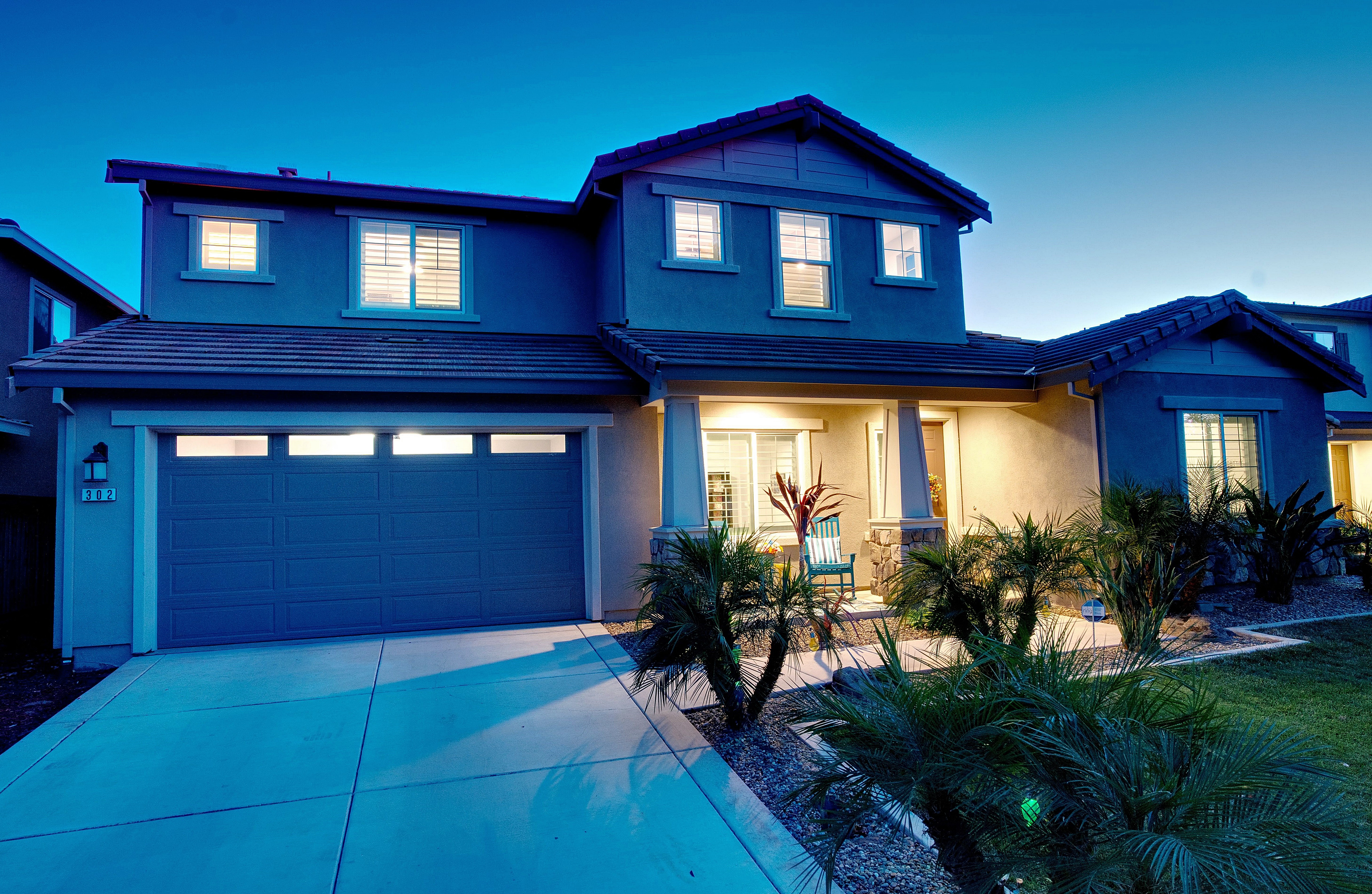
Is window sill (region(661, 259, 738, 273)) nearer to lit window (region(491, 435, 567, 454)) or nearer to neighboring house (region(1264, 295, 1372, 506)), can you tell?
lit window (region(491, 435, 567, 454))

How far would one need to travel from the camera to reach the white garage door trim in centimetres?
740

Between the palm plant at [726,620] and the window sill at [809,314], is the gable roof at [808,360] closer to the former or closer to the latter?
the window sill at [809,314]

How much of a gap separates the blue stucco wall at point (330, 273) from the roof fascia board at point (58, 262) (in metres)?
1.30

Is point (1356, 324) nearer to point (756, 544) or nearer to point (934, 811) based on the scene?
point (756, 544)

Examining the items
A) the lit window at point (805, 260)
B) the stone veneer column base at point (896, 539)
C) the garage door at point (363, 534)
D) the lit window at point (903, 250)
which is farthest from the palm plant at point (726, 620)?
the lit window at point (903, 250)

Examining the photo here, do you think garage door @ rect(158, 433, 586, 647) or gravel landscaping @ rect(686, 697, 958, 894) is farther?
garage door @ rect(158, 433, 586, 647)

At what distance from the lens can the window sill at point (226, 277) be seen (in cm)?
890

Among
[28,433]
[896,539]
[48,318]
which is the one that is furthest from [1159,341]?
[48,318]

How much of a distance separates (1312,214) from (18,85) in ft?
126

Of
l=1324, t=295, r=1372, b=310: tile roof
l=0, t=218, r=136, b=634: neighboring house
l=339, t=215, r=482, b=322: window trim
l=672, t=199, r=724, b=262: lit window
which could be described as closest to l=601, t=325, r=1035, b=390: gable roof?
l=672, t=199, r=724, b=262: lit window

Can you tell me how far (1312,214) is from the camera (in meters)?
16.2

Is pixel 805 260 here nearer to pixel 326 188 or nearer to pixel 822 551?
pixel 822 551

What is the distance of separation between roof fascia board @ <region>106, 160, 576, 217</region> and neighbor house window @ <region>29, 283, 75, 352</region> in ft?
14.8

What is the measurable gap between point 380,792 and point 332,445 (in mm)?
5064
